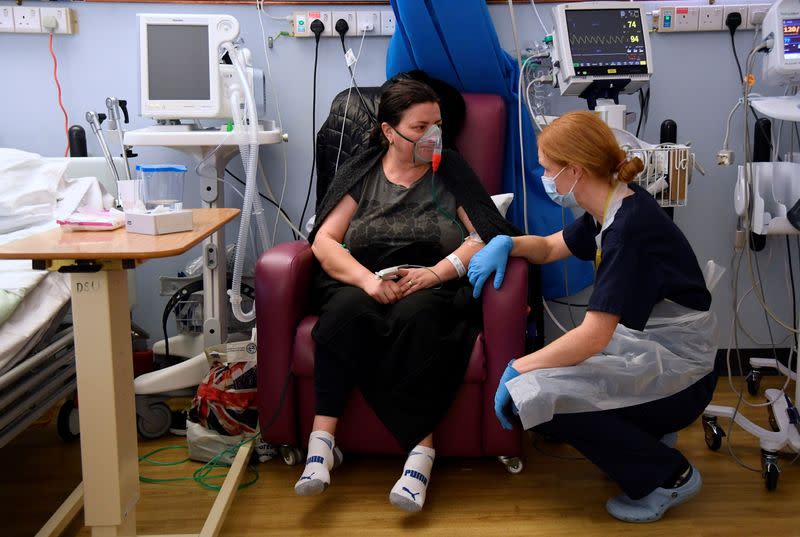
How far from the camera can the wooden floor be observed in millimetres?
1902

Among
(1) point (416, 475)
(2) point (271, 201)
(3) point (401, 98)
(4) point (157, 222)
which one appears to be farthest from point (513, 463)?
(2) point (271, 201)

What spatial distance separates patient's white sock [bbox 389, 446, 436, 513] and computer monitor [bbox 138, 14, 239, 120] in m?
1.23

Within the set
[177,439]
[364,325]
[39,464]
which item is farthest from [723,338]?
[39,464]

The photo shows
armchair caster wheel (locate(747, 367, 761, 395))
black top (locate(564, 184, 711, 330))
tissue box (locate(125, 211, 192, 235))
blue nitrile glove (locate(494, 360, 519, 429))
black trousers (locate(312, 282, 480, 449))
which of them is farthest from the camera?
armchair caster wheel (locate(747, 367, 761, 395))

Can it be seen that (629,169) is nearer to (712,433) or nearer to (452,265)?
(452,265)

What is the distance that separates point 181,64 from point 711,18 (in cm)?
186

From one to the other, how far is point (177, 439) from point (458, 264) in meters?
1.04

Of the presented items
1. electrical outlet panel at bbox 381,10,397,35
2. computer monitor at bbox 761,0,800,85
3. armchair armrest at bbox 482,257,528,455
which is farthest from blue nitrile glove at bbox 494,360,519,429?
electrical outlet panel at bbox 381,10,397,35

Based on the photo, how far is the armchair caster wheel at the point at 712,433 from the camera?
7.58ft

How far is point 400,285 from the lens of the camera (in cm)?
218

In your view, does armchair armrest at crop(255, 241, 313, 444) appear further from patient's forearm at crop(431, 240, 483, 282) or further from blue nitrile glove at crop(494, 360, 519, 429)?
blue nitrile glove at crop(494, 360, 519, 429)

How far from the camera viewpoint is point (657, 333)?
6.29 feet

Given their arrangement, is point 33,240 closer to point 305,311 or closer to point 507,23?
point 305,311

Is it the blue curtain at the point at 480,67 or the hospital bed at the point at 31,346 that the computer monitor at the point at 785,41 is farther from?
the hospital bed at the point at 31,346
